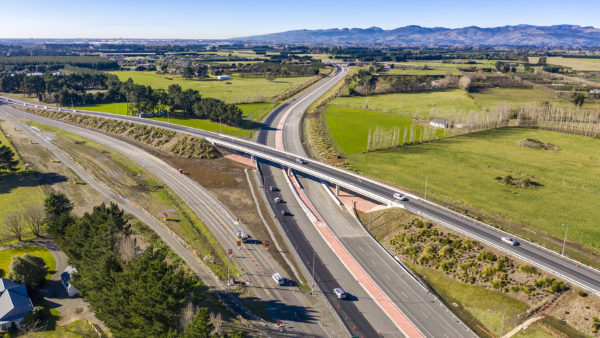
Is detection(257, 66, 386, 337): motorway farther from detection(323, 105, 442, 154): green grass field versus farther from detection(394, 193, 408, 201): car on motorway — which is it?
detection(323, 105, 442, 154): green grass field

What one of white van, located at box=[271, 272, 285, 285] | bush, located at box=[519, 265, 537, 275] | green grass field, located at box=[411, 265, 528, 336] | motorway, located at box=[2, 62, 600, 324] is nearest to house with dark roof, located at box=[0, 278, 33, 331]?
white van, located at box=[271, 272, 285, 285]

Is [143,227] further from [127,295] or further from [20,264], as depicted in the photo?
[127,295]

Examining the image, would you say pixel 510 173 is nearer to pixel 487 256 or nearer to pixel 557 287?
pixel 487 256

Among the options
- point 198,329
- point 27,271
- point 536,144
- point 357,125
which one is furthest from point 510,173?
point 27,271

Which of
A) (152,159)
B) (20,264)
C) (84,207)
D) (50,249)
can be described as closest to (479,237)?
(20,264)

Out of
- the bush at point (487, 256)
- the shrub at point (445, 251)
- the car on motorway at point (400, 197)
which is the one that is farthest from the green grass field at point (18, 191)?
the bush at point (487, 256)
